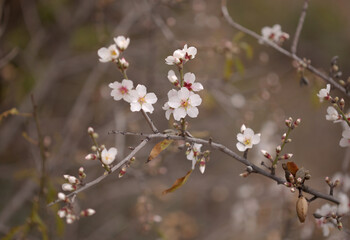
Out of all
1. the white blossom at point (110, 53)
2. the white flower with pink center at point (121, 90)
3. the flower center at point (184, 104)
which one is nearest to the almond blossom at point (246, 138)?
the flower center at point (184, 104)

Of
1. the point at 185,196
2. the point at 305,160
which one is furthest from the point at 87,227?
the point at 305,160

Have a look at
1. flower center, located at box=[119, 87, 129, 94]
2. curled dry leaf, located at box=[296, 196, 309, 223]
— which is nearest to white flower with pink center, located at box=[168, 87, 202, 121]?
flower center, located at box=[119, 87, 129, 94]

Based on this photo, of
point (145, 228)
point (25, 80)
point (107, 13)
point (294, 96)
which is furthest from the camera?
point (294, 96)

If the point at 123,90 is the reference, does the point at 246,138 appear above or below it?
below

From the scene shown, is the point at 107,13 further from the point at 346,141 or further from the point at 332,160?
the point at 332,160

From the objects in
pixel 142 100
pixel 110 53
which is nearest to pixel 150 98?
pixel 142 100

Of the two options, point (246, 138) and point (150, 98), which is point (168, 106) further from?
point (246, 138)

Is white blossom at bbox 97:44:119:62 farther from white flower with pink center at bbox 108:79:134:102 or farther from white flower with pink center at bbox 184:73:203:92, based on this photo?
white flower with pink center at bbox 184:73:203:92

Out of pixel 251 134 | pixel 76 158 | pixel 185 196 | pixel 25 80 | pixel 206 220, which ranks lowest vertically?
pixel 206 220
